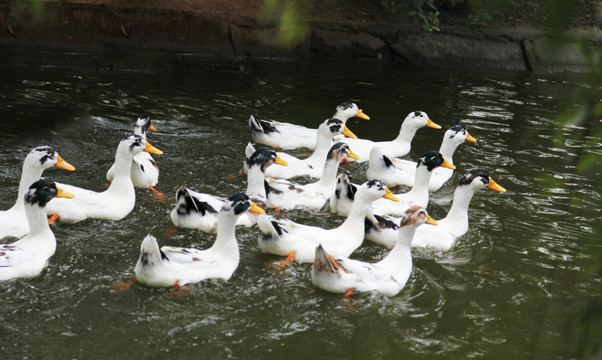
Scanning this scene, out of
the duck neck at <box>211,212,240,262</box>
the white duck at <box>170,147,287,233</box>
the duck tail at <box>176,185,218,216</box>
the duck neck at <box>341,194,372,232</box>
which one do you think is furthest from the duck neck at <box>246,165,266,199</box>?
the duck neck at <box>211,212,240,262</box>

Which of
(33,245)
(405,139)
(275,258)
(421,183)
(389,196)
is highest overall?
(405,139)

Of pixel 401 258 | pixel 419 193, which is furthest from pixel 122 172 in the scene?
pixel 419 193

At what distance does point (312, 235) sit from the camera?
6238 millimetres

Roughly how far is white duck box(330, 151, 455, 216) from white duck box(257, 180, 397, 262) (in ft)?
2.07

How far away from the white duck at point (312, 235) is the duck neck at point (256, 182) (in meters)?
0.98

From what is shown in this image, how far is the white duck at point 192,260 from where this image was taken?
525 cm

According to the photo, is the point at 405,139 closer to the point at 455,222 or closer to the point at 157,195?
the point at 455,222

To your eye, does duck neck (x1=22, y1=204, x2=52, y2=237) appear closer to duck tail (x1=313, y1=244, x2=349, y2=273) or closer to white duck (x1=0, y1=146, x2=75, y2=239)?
white duck (x1=0, y1=146, x2=75, y2=239)

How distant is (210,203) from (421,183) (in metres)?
2.37

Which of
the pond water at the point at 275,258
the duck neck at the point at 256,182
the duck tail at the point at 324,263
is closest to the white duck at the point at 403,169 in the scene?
the pond water at the point at 275,258

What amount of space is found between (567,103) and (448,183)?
7.50 meters

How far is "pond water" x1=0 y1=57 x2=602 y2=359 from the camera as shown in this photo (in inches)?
185

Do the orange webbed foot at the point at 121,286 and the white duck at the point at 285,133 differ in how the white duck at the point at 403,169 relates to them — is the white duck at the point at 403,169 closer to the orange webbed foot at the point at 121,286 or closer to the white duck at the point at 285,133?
the white duck at the point at 285,133

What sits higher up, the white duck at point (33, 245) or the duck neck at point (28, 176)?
the duck neck at point (28, 176)
